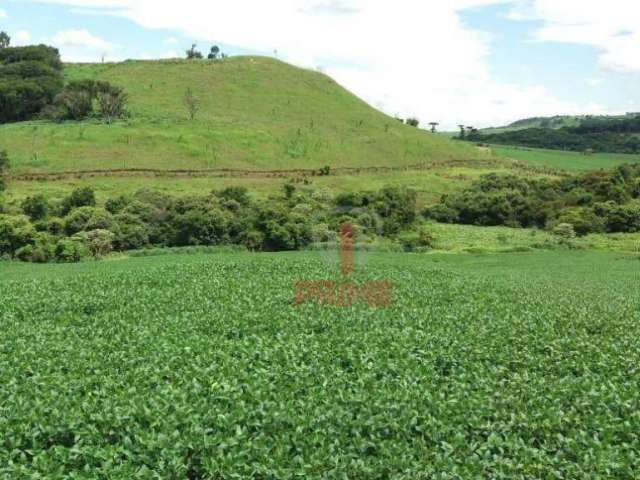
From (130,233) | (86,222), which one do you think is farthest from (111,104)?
(130,233)

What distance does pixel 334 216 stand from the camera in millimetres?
62469

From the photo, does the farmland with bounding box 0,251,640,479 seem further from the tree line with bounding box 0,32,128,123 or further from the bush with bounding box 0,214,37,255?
the tree line with bounding box 0,32,128,123

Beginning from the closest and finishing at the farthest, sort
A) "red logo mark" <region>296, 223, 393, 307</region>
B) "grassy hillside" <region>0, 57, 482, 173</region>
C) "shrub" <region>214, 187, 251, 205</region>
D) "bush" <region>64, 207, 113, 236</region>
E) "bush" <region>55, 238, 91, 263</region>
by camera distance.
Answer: "red logo mark" <region>296, 223, 393, 307</region>, "bush" <region>55, 238, 91, 263</region>, "bush" <region>64, 207, 113, 236</region>, "shrub" <region>214, 187, 251, 205</region>, "grassy hillside" <region>0, 57, 482, 173</region>

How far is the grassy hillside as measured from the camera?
91250 mm

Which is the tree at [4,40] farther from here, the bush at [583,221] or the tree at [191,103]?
the bush at [583,221]

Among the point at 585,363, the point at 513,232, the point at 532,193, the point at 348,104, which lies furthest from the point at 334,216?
the point at 348,104

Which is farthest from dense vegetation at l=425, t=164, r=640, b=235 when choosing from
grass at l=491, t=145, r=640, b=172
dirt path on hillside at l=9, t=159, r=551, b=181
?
grass at l=491, t=145, r=640, b=172

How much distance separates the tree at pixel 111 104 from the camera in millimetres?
109500

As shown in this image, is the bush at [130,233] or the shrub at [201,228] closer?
the bush at [130,233]

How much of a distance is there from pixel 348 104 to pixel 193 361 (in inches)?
4837

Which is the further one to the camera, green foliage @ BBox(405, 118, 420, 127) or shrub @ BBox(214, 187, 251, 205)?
green foliage @ BBox(405, 118, 420, 127)

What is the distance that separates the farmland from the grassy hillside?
222 ft

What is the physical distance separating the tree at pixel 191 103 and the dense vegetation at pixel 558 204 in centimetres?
5182

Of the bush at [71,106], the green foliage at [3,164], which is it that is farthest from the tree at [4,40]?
the green foliage at [3,164]
